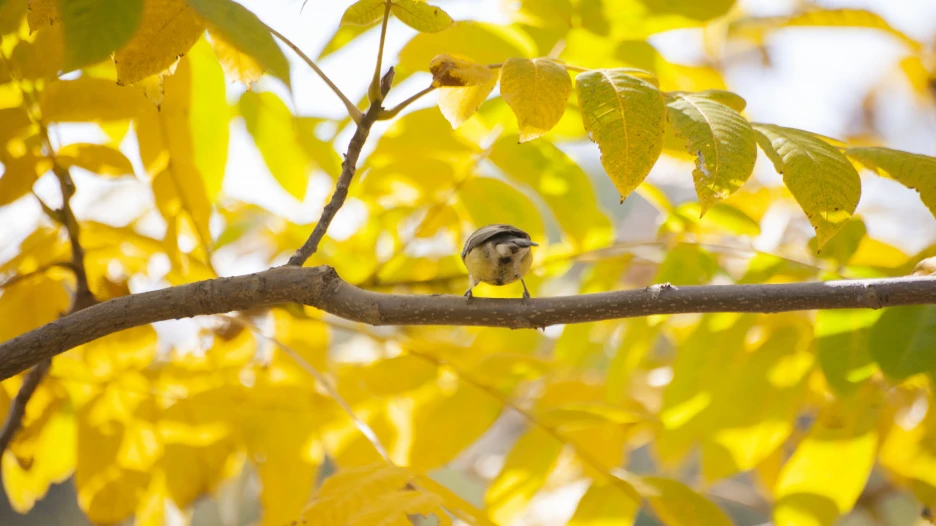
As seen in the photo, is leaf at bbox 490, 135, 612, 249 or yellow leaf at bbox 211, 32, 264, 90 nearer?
yellow leaf at bbox 211, 32, 264, 90

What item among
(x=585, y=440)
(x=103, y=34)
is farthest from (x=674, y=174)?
(x=103, y=34)

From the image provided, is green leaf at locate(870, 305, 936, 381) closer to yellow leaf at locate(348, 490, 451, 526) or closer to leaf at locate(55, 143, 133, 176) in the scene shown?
yellow leaf at locate(348, 490, 451, 526)

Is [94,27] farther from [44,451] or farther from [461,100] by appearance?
[44,451]

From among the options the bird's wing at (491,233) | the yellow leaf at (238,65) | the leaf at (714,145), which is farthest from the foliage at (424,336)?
the bird's wing at (491,233)

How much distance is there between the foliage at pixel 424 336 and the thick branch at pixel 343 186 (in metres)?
0.13

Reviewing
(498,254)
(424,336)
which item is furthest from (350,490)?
(424,336)

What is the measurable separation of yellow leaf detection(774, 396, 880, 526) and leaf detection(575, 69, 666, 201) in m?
0.81

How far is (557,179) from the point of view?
5.22 feet

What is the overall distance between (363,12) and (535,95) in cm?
28

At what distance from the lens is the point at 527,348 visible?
2070mm

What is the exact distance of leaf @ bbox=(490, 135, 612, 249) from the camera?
1566mm

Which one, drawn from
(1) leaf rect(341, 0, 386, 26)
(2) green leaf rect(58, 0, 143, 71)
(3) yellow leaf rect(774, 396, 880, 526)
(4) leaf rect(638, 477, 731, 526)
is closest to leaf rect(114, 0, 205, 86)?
(2) green leaf rect(58, 0, 143, 71)

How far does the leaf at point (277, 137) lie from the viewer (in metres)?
1.68

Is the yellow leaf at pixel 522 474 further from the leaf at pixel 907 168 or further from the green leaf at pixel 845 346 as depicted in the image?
the leaf at pixel 907 168
